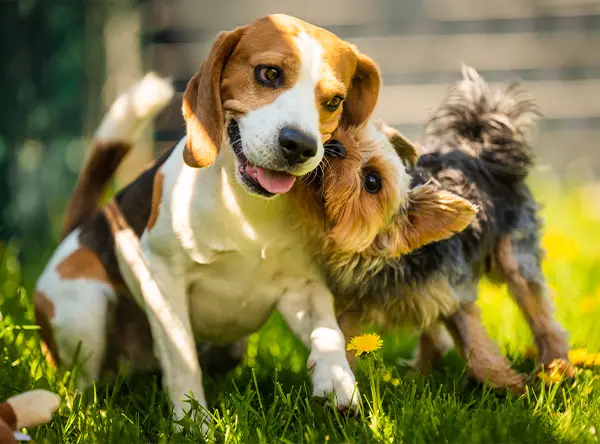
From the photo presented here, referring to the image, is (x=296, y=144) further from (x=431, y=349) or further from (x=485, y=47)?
(x=485, y=47)

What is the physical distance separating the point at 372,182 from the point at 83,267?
1178mm

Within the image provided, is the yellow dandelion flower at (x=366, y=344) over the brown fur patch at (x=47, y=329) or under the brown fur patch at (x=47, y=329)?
over

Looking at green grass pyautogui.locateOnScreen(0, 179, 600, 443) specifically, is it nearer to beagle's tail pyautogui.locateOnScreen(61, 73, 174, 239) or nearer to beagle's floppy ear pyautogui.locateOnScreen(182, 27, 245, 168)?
beagle's tail pyautogui.locateOnScreen(61, 73, 174, 239)

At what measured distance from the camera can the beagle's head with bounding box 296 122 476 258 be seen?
9.04 feet

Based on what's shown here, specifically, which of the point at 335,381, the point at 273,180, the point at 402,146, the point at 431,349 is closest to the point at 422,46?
the point at 431,349

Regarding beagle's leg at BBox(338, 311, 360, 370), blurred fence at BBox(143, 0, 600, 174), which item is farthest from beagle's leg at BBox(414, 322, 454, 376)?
blurred fence at BBox(143, 0, 600, 174)

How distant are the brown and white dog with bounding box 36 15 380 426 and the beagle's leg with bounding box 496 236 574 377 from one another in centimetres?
67

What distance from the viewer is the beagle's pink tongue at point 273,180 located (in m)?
2.63

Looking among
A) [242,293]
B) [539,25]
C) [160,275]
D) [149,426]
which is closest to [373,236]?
[242,293]

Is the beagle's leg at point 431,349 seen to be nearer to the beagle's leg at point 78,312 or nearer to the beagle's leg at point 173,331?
the beagle's leg at point 173,331

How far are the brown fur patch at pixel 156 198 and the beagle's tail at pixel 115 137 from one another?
0.49 metres

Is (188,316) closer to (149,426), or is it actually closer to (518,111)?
(149,426)

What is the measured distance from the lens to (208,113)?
8.84ft

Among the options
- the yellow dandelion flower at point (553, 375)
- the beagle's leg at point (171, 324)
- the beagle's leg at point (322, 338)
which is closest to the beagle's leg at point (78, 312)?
the beagle's leg at point (171, 324)
